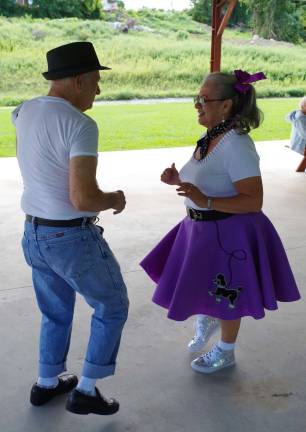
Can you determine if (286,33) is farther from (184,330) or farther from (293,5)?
(184,330)

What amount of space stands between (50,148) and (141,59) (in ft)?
72.4

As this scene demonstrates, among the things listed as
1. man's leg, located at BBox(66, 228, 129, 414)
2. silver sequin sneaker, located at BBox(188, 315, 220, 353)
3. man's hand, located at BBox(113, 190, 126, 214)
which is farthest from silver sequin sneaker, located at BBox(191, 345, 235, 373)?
man's hand, located at BBox(113, 190, 126, 214)

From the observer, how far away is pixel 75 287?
2.04 metres

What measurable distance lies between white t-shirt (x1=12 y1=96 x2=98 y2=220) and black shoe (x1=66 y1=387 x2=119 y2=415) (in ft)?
2.35

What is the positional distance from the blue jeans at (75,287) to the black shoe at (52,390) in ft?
0.23

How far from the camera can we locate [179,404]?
2305 millimetres

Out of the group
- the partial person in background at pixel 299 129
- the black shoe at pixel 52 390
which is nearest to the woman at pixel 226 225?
the black shoe at pixel 52 390

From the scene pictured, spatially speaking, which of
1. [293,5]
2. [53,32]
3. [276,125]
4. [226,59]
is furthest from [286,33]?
[276,125]

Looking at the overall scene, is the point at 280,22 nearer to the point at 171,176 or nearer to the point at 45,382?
the point at 171,176

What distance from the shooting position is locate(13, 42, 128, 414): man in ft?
6.03

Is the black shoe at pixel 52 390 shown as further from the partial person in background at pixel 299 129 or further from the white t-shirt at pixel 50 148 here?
the partial person in background at pixel 299 129

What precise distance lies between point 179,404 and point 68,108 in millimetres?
1281

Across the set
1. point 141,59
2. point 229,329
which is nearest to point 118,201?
point 229,329

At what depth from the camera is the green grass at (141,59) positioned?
2128 centimetres
